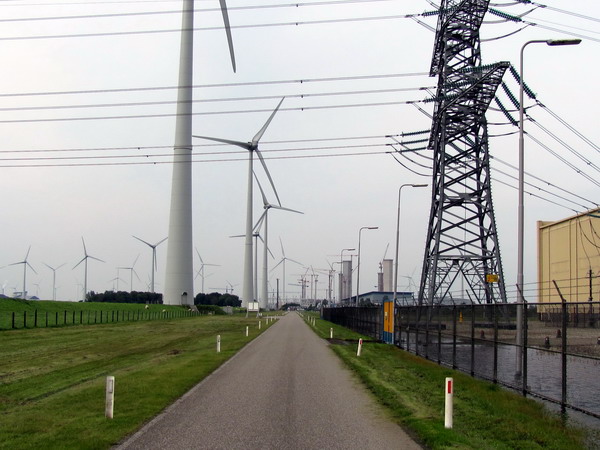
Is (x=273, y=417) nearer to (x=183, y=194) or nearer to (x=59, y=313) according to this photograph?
(x=59, y=313)

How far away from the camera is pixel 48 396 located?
17250mm

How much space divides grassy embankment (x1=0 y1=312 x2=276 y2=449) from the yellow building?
1369 inches

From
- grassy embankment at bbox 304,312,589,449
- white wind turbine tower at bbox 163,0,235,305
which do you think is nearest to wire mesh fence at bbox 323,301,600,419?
grassy embankment at bbox 304,312,589,449

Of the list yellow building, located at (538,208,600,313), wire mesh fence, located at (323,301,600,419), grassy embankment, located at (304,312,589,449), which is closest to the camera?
grassy embankment, located at (304,312,589,449)

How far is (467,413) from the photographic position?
14.6m

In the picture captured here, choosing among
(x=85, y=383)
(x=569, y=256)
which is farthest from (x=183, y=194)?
(x=85, y=383)

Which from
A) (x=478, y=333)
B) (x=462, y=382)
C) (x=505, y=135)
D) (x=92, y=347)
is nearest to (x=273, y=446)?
(x=462, y=382)

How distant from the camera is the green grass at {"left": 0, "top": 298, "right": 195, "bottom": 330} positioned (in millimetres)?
55947

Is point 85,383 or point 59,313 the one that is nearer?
point 85,383

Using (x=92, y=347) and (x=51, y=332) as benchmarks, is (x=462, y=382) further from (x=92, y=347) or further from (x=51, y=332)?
(x=51, y=332)

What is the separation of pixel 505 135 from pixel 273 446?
31049 mm

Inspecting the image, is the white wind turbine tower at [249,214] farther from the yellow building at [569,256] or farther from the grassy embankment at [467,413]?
the grassy embankment at [467,413]

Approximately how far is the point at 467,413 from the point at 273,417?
14.2 feet

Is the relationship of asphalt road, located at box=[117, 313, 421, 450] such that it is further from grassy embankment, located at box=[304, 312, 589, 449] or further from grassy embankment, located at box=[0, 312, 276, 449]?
grassy embankment, located at box=[0, 312, 276, 449]
